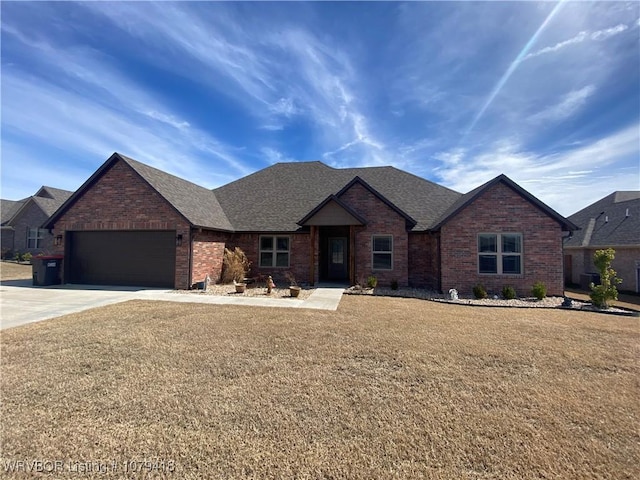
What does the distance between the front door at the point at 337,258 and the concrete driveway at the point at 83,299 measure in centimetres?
329

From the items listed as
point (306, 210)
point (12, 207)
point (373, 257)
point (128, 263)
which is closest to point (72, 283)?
point (128, 263)

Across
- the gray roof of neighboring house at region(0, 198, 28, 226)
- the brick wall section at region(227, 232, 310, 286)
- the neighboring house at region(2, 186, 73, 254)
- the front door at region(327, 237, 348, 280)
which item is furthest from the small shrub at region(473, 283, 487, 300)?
the gray roof of neighboring house at region(0, 198, 28, 226)

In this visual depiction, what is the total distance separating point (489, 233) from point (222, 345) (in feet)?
41.3

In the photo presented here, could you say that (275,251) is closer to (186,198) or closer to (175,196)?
(186,198)

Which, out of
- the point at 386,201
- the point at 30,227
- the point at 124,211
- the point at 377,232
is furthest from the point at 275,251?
the point at 30,227

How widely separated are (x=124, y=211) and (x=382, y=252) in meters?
13.2

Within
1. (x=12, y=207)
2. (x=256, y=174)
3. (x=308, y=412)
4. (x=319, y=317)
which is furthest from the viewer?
(x=12, y=207)

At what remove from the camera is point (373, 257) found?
15.3 meters

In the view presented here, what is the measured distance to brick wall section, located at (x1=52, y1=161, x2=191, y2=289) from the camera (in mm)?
13570

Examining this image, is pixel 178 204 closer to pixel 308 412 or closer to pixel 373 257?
pixel 373 257

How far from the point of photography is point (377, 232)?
49.9 feet

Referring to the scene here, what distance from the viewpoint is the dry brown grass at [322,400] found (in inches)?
118

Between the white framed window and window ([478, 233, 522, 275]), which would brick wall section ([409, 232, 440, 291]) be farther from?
the white framed window

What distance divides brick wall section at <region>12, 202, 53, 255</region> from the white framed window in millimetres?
23832
